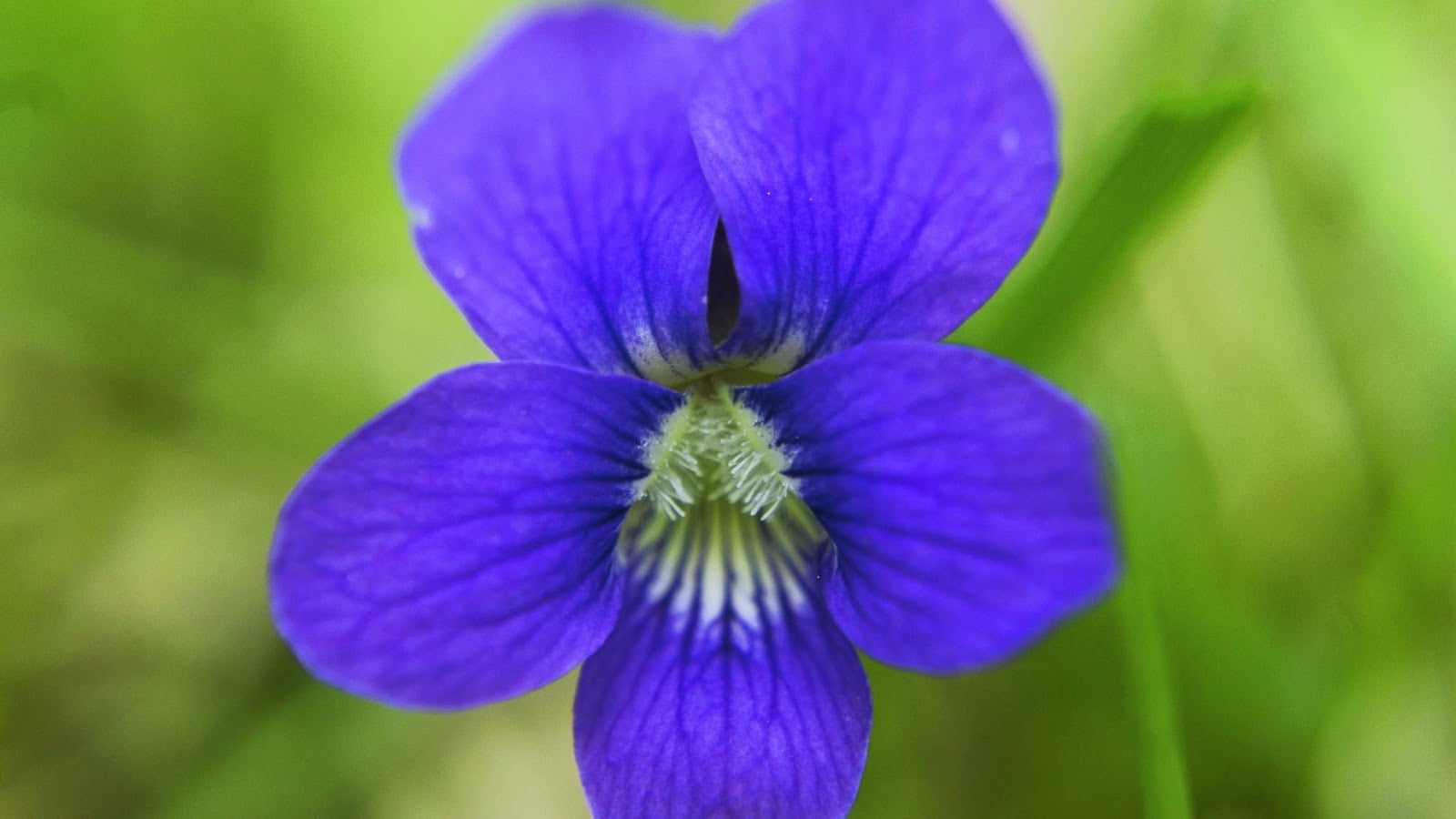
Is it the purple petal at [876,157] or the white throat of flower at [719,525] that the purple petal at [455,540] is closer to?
the white throat of flower at [719,525]

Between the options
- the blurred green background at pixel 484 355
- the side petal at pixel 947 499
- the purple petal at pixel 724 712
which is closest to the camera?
the side petal at pixel 947 499

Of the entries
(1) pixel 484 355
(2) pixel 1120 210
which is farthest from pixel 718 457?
(1) pixel 484 355

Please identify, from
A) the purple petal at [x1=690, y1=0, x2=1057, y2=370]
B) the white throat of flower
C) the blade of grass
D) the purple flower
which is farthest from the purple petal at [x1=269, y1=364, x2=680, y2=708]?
the blade of grass

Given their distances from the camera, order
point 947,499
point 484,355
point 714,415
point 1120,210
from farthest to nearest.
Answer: point 484,355
point 1120,210
point 714,415
point 947,499

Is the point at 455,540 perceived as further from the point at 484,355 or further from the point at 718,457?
the point at 484,355

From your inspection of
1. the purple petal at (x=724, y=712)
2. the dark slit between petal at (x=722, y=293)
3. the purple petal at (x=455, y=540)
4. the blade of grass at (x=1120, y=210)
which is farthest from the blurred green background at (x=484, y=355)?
the purple petal at (x=455, y=540)

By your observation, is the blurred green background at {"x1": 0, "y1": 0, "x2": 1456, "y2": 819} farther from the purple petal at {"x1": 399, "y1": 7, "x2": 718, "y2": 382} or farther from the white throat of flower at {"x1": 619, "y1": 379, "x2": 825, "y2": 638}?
the purple petal at {"x1": 399, "y1": 7, "x2": 718, "y2": 382}

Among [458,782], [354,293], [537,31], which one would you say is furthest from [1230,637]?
[354,293]
